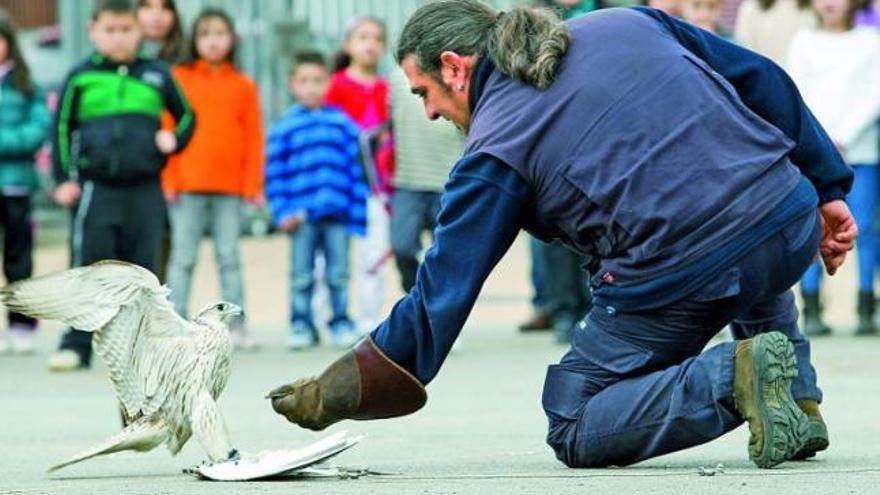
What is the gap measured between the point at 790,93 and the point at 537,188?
83 cm

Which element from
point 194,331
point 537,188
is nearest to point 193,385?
point 194,331

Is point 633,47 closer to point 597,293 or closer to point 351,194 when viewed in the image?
point 597,293

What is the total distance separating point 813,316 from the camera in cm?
1181

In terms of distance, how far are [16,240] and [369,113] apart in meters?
2.10

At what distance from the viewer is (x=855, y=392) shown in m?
9.05

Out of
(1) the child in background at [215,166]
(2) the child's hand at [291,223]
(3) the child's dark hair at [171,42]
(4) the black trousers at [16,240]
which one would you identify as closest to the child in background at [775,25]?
(2) the child's hand at [291,223]

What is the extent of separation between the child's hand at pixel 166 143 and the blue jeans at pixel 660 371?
4.94 meters

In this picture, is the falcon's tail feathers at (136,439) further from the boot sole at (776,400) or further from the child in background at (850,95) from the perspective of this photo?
the child in background at (850,95)

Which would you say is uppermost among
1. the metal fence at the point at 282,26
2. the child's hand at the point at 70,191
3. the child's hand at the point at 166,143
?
the child's hand at the point at 166,143

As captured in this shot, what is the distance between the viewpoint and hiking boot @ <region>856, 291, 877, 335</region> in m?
11.8

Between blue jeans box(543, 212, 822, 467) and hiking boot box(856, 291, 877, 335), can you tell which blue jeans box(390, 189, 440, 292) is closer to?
hiking boot box(856, 291, 877, 335)

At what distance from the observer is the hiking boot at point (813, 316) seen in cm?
1175

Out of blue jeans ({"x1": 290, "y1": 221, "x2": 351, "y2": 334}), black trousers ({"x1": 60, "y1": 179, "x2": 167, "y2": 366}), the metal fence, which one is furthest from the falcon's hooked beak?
the metal fence

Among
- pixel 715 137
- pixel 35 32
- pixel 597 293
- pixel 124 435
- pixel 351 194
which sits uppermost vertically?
pixel 715 137
